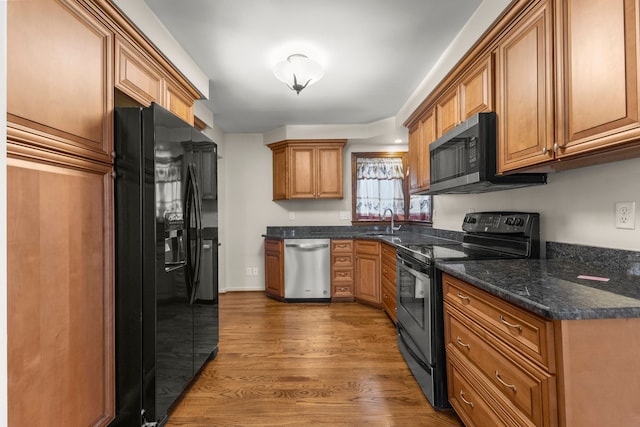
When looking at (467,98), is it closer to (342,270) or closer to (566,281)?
(566,281)

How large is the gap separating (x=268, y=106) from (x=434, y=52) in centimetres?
189

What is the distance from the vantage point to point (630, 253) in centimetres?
130

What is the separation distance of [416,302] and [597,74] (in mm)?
1492

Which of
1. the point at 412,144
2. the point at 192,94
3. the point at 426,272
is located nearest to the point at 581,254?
the point at 426,272

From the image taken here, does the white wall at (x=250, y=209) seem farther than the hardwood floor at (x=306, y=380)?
Yes

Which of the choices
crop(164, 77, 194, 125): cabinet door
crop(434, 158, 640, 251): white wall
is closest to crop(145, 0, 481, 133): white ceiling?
crop(164, 77, 194, 125): cabinet door

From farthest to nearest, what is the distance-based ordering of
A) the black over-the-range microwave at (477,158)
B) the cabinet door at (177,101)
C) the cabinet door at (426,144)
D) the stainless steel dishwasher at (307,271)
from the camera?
the stainless steel dishwasher at (307,271) < the cabinet door at (426,144) < the cabinet door at (177,101) < the black over-the-range microwave at (477,158)

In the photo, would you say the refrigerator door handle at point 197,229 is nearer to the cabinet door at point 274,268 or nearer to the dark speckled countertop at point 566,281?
the dark speckled countertop at point 566,281

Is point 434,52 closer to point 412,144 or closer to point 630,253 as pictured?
point 412,144

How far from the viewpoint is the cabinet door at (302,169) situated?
167 inches

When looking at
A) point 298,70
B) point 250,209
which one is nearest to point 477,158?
point 298,70

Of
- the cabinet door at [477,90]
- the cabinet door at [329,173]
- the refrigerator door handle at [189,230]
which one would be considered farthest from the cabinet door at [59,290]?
the cabinet door at [329,173]

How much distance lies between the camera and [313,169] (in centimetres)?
425

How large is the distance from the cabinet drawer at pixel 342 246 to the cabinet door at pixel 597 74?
287cm
